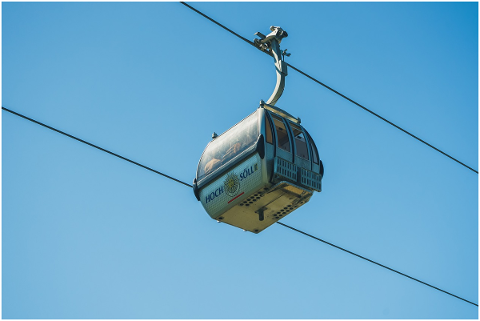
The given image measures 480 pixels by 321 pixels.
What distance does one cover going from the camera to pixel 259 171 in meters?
14.0

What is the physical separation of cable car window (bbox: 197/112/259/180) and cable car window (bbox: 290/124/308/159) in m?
0.80

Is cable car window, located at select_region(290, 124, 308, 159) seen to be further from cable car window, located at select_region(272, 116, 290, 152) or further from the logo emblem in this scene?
the logo emblem

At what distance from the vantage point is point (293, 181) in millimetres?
14258

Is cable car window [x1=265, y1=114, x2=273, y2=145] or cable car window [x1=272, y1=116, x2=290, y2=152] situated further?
cable car window [x1=272, y1=116, x2=290, y2=152]

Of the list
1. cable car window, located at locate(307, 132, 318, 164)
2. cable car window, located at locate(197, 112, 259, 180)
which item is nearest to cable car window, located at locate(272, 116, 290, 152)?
cable car window, located at locate(197, 112, 259, 180)

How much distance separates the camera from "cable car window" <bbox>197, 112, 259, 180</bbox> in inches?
565

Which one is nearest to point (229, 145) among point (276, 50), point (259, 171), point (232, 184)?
point (232, 184)

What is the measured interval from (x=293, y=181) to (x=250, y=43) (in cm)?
285

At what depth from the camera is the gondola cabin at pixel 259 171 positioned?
14.1 meters

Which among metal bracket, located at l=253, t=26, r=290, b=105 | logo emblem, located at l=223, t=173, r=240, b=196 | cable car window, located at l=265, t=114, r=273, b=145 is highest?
metal bracket, located at l=253, t=26, r=290, b=105

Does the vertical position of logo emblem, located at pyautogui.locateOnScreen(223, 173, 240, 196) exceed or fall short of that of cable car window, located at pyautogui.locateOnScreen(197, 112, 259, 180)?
it falls short

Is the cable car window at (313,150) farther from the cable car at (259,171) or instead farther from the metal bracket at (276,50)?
the metal bracket at (276,50)

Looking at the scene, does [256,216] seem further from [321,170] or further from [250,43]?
[250,43]

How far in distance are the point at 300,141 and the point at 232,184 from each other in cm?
139
